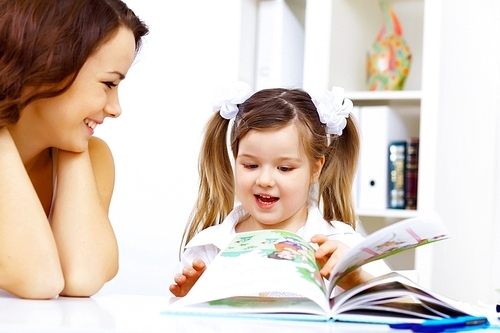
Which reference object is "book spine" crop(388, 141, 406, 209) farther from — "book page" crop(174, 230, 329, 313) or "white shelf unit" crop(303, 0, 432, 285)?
"book page" crop(174, 230, 329, 313)

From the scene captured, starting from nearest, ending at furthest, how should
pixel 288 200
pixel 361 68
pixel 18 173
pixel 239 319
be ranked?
pixel 239 319 < pixel 18 173 < pixel 288 200 < pixel 361 68

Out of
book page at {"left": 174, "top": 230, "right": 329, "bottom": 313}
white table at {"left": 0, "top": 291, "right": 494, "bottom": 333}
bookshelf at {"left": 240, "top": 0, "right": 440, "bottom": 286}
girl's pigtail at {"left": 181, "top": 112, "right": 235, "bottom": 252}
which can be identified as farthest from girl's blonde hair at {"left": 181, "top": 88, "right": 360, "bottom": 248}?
white table at {"left": 0, "top": 291, "right": 494, "bottom": 333}

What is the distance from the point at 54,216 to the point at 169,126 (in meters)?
1.41

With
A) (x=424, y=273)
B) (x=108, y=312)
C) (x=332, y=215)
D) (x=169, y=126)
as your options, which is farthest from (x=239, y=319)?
(x=169, y=126)

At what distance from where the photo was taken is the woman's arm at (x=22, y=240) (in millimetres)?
1057

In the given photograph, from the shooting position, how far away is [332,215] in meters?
1.72

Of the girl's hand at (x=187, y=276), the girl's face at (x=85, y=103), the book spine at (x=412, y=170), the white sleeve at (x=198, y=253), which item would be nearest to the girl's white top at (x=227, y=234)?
the white sleeve at (x=198, y=253)

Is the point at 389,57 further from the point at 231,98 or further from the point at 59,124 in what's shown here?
the point at 59,124

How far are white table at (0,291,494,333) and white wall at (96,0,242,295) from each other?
164cm

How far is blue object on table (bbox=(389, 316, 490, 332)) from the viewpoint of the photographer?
78 centimetres

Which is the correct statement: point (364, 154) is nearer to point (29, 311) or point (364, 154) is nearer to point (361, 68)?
point (361, 68)

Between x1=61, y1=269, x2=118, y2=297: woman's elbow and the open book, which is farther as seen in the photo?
x1=61, y1=269, x2=118, y2=297: woman's elbow

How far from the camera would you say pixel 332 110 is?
167 centimetres

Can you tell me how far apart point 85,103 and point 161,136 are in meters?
1.43
